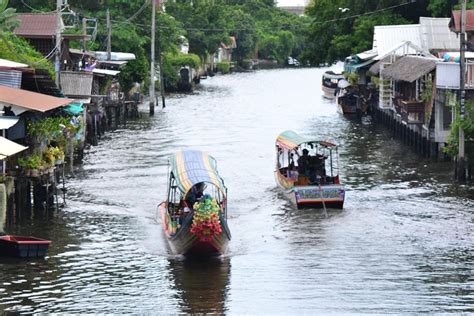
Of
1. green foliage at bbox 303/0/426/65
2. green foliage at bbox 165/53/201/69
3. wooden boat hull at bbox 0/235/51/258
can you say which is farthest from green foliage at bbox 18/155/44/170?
green foliage at bbox 165/53/201/69

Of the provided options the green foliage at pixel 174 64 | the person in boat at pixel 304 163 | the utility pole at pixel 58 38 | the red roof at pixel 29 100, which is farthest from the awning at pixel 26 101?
the green foliage at pixel 174 64

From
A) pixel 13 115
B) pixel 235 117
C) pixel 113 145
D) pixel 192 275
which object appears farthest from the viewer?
pixel 235 117

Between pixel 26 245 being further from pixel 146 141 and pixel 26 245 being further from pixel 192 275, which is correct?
pixel 146 141

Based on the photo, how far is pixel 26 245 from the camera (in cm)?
3100

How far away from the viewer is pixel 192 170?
33875 mm

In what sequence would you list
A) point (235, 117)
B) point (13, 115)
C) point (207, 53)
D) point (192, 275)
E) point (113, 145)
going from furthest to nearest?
point (207, 53) → point (235, 117) → point (113, 145) → point (13, 115) → point (192, 275)

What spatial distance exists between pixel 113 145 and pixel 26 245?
29.3 m

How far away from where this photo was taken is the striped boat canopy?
1293 inches

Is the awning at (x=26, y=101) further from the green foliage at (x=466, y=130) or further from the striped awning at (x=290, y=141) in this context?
the green foliage at (x=466, y=130)

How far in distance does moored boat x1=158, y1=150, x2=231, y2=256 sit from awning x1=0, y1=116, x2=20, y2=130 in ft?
16.1

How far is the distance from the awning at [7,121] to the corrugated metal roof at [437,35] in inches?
1547

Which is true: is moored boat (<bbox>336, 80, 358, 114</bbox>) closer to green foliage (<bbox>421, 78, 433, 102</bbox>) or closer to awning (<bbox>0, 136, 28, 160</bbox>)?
green foliage (<bbox>421, 78, 433, 102</bbox>)

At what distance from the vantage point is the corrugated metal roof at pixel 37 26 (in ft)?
195

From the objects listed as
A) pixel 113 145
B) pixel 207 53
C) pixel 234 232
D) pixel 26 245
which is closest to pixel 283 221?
pixel 234 232
